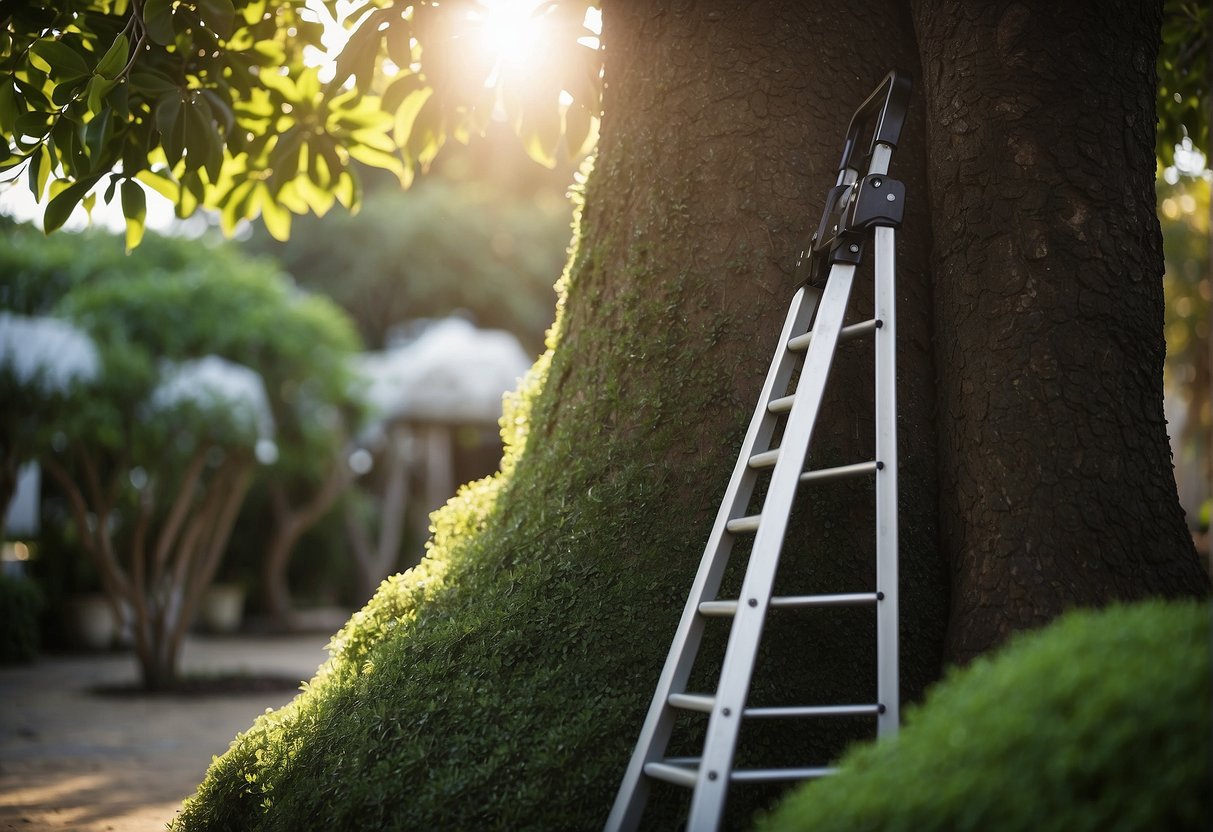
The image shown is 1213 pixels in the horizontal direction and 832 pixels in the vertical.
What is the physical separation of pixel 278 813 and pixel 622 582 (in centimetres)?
117

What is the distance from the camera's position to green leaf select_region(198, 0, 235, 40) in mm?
3600

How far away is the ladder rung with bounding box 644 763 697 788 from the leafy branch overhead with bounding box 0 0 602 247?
267 centimetres

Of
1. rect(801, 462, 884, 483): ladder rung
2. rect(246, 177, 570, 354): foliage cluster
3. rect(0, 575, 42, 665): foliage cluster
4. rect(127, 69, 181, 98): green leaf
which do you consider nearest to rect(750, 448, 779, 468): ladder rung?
Answer: rect(801, 462, 884, 483): ladder rung

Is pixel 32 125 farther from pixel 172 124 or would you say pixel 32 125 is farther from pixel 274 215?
pixel 274 215

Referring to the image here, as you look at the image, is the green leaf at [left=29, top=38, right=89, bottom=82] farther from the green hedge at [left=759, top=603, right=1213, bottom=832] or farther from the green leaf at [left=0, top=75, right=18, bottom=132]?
the green hedge at [left=759, top=603, right=1213, bottom=832]

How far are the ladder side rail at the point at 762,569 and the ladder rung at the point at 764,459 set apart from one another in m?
0.08

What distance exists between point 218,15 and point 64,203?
867mm

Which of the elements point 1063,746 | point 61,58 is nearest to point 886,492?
point 1063,746

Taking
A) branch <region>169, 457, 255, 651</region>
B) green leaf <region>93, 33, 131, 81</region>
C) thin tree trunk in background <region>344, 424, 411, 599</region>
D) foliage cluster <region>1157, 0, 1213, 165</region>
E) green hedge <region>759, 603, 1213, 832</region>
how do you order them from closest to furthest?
green hedge <region>759, 603, 1213, 832</region> < green leaf <region>93, 33, 131, 81</region> < foliage cluster <region>1157, 0, 1213, 165</region> < branch <region>169, 457, 255, 651</region> < thin tree trunk in background <region>344, 424, 411, 599</region>

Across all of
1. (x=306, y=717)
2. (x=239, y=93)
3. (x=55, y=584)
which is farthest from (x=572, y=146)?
(x=55, y=584)

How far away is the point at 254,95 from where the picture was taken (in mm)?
4957

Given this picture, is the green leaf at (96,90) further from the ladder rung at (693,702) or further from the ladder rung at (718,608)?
the ladder rung at (693,702)

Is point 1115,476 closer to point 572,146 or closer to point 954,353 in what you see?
point 954,353

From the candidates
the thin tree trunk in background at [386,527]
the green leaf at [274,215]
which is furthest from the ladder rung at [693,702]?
the thin tree trunk in background at [386,527]
